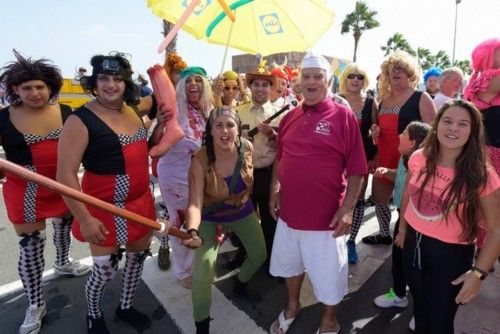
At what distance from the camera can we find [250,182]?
261 centimetres

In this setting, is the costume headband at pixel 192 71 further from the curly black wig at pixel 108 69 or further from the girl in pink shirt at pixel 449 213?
the girl in pink shirt at pixel 449 213

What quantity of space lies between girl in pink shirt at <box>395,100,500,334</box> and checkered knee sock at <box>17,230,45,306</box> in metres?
2.63

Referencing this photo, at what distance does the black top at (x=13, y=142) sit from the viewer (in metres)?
2.30

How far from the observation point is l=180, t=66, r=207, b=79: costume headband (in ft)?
9.66

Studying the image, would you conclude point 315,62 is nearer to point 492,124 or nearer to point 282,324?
point 492,124

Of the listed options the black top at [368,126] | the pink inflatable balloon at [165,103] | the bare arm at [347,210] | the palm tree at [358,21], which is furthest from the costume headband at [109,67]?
the palm tree at [358,21]

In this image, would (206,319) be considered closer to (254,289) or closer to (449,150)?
(254,289)

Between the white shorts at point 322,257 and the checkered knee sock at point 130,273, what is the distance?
3.63 feet

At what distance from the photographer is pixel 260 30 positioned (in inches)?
122

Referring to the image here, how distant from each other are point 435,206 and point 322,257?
2.70ft

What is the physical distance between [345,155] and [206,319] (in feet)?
4.93

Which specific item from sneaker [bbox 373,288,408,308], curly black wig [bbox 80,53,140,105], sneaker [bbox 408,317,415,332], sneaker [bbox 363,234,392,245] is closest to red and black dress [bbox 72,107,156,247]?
curly black wig [bbox 80,53,140,105]

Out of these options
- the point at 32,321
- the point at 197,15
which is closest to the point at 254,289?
the point at 32,321

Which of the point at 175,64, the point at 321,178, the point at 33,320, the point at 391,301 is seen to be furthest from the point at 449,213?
the point at 33,320
